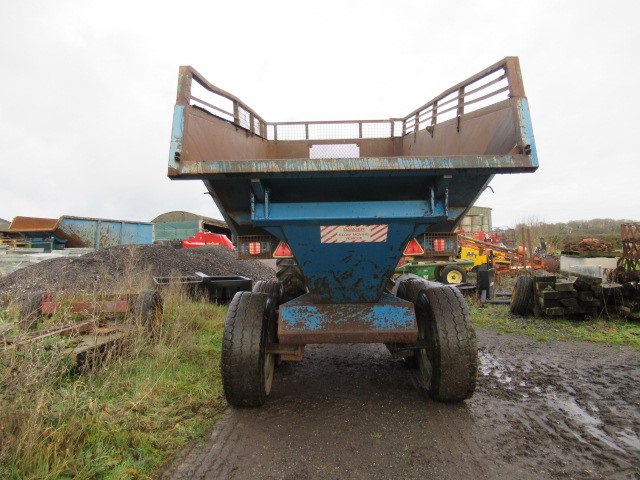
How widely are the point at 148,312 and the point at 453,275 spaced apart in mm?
8873

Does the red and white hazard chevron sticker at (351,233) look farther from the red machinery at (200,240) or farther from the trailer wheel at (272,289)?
the red machinery at (200,240)

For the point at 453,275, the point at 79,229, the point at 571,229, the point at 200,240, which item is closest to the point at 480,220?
the point at 571,229

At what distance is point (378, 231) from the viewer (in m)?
2.73

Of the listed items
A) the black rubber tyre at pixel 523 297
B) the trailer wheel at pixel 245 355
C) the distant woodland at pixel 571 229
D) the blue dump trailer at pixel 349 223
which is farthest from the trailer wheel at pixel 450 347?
the distant woodland at pixel 571 229

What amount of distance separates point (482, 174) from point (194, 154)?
6.85 feet

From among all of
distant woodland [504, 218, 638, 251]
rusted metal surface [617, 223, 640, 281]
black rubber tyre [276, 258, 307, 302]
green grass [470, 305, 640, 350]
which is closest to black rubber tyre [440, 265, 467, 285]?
green grass [470, 305, 640, 350]

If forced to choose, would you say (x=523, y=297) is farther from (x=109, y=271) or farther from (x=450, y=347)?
(x=109, y=271)

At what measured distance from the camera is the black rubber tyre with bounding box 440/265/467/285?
1090 cm

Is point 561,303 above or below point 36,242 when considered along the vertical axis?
below

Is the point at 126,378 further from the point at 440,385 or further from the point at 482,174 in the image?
the point at 482,174

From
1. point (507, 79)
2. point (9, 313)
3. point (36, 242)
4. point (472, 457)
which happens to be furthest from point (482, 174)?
point (36, 242)

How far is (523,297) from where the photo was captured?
7129 millimetres

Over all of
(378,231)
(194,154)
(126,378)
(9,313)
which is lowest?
(126,378)

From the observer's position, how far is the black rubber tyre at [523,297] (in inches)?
280
